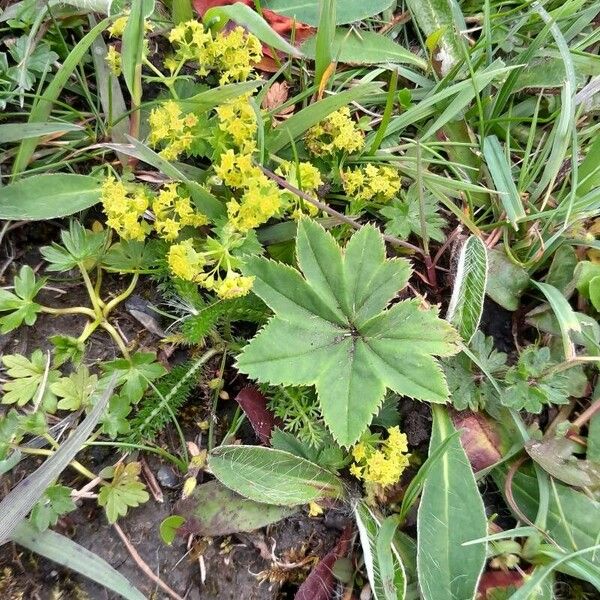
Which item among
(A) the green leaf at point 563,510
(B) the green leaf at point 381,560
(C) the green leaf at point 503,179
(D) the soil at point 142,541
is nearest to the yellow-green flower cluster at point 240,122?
(D) the soil at point 142,541

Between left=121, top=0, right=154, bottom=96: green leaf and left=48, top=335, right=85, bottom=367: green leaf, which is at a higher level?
left=121, top=0, right=154, bottom=96: green leaf

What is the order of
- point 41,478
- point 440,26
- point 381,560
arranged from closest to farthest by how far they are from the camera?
point 41,478 → point 381,560 → point 440,26

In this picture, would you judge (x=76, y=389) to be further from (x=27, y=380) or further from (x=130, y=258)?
(x=130, y=258)

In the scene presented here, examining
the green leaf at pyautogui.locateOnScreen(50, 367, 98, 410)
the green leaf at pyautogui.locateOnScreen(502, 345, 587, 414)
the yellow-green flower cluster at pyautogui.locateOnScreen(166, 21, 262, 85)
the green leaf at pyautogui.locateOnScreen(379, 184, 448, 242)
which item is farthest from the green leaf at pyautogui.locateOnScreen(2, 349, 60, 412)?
the green leaf at pyautogui.locateOnScreen(502, 345, 587, 414)

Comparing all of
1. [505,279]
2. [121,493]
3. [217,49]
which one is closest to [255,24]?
[217,49]

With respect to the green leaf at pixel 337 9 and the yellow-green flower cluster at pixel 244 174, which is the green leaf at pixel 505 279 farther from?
the green leaf at pixel 337 9

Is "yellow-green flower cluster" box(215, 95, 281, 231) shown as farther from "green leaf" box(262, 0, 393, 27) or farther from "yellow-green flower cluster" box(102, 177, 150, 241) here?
"green leaf" box(262, 0, 393, 27)

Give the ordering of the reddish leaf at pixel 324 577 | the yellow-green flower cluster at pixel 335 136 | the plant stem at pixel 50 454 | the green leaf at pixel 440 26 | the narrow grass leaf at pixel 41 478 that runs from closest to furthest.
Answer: the narrow grass leaf at pixel 41 478 → the plant stem at pixel 50 454 → the reddish leaf at pixel 324 577 → the yellow-green flower cluster at pixel 335 136 → the green leaf at pixel 440 26
